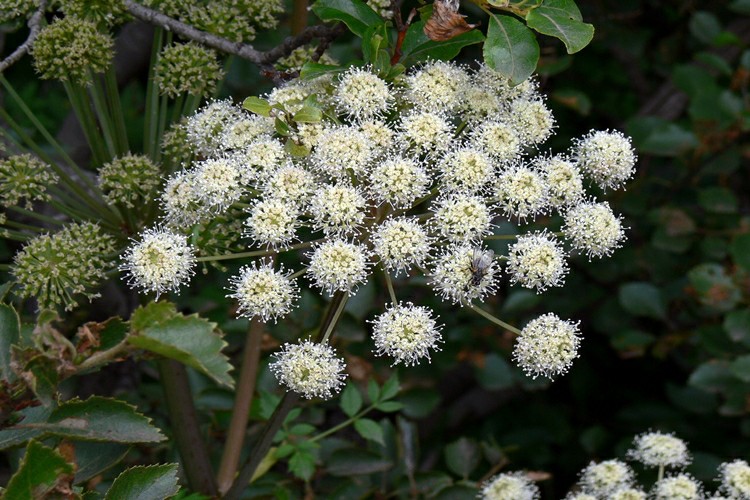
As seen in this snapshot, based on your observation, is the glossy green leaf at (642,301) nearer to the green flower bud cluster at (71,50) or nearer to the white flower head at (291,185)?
the white flower head at (291,185)

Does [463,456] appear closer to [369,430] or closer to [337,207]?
[369,430]

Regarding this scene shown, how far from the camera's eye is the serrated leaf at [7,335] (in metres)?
1.57

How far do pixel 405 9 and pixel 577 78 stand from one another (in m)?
1.19

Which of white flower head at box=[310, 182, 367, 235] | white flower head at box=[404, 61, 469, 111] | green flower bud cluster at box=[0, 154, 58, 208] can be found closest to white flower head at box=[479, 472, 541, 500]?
white flower head at box=[310, 182, 367, 235]

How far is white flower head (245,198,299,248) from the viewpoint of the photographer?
182 centimetres

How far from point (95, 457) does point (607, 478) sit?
122cm

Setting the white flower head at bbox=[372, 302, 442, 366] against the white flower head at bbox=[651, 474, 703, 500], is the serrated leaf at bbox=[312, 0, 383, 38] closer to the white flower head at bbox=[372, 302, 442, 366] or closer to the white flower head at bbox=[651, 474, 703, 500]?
the white flower head at bbox=[372, 302, 442, 366]

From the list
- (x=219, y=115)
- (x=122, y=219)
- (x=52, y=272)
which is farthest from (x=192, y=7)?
(x=52, y=272)

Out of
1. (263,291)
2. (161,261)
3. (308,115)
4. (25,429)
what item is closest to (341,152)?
(308,115)

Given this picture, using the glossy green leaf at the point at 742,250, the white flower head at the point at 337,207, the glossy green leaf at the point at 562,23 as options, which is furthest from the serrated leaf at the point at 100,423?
the glossy green leaf at the point at 742,250

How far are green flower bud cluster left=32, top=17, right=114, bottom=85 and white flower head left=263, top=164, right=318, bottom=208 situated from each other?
0.61 meters

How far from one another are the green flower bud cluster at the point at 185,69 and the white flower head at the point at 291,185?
47 centimetres

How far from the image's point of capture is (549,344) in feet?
6.06

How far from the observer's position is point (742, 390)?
2.77 meters
